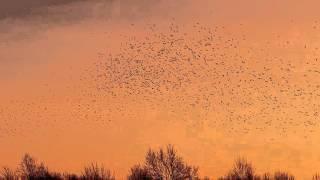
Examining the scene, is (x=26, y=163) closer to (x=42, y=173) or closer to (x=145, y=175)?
(x=42, y=173)

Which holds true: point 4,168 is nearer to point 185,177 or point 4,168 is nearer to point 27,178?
point 27,178

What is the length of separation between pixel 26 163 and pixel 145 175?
22.8 metres

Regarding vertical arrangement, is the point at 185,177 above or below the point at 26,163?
below

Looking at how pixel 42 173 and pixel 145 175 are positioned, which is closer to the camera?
pixel 145 175

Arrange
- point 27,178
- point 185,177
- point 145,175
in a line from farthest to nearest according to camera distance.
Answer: point 27,178, point 145,175, point 185,177

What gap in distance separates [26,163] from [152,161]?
25.0m

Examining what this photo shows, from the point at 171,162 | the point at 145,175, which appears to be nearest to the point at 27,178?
the point at 145,175

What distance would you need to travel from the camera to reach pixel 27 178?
87250 millimetres

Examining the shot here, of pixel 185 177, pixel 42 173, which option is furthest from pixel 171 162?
pixel 42 173

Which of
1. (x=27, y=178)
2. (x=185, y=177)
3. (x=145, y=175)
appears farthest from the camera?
(x=27, y=178)

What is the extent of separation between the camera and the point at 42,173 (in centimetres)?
8962

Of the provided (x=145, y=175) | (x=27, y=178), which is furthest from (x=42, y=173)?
(x=145, y=175)

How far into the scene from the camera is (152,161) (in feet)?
253

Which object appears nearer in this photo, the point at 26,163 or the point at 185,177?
the point at 185,177
